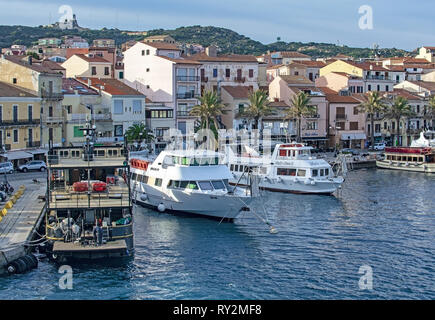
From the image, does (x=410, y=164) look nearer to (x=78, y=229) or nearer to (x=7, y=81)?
(x=7, y=81)

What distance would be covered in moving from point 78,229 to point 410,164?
5620 centimetres

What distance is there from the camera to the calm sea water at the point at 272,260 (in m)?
33.5

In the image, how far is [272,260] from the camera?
128ft

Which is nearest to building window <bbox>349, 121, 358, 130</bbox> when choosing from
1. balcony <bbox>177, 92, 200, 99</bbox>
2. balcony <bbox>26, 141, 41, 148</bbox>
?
balcony <bbox>177, 92, 200, 99</bbox>

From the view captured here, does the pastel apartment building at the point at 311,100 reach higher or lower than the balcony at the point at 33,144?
higher

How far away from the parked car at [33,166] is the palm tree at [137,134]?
12193mm

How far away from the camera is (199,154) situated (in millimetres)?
52781

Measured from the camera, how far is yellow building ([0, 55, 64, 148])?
74875 mm

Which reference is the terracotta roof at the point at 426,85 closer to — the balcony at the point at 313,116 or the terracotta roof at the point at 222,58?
the balcony at the point at 313,116

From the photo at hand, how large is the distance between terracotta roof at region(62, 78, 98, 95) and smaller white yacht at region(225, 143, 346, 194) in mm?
21413

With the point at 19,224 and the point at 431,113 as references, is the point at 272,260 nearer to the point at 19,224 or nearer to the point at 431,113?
the point at 19,224

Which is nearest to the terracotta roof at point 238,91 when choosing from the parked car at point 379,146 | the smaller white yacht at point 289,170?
the parked car at point 379,146

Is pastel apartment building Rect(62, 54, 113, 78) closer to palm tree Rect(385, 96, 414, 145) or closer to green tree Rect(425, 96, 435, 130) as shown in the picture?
palm tree Rect(385, 96, 414, 145)
